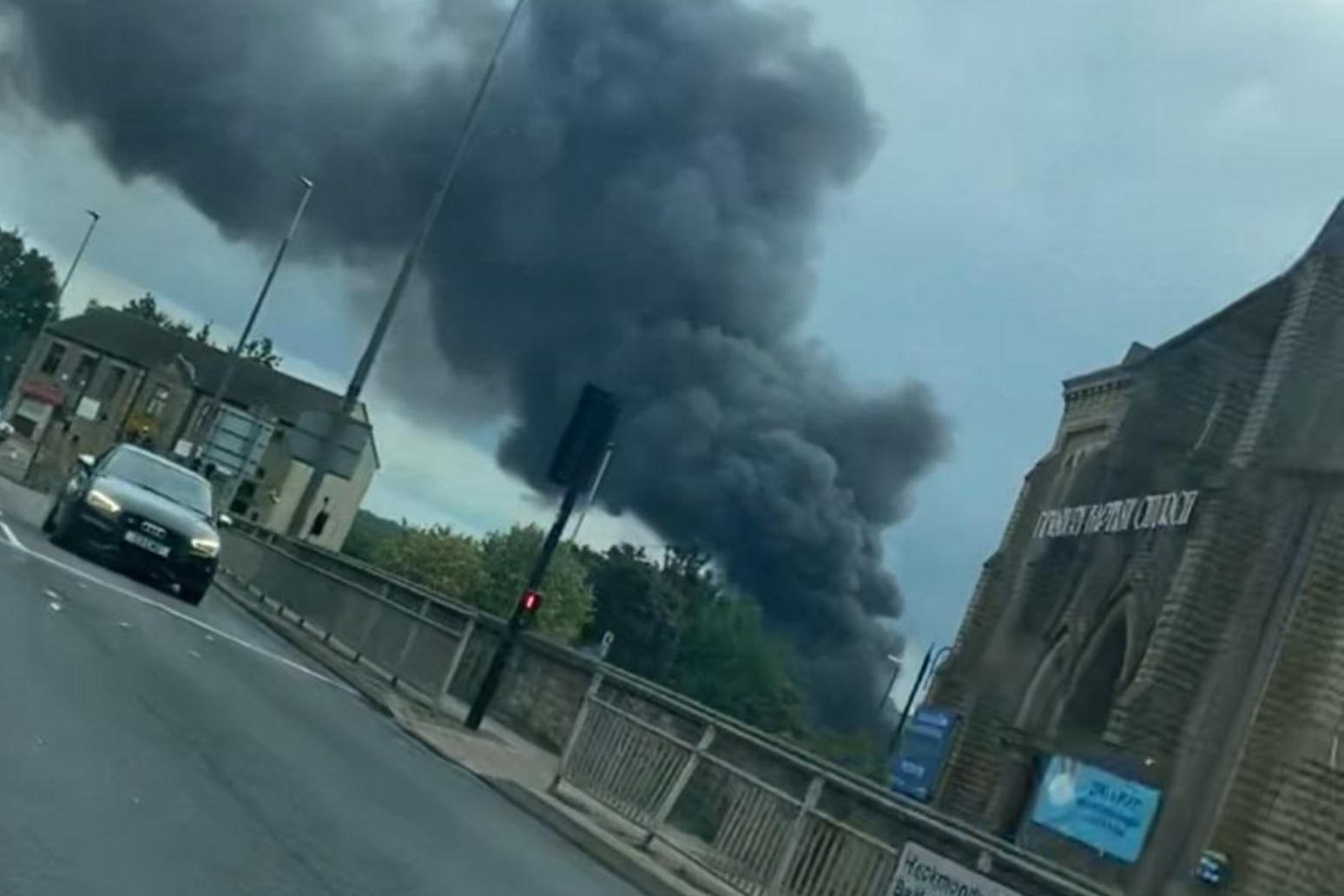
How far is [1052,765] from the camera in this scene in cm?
2352

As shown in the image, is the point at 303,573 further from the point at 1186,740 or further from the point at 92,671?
the point at 92,671

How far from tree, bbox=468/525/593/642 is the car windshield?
66.9ft

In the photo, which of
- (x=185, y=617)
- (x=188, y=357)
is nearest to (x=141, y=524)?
(x=185, y=617)

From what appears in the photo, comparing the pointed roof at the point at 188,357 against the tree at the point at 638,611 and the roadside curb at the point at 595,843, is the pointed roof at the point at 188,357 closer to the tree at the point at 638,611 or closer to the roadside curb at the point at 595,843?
the tree at the point at 638,611

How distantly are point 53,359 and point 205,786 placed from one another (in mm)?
100507

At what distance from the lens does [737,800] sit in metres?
12.8

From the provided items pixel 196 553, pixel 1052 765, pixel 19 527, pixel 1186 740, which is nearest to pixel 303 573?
pixel 19 527

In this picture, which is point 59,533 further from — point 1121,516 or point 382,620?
point 1121,516

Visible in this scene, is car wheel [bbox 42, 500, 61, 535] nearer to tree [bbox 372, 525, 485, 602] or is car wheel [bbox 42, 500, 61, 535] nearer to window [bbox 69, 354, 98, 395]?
tree [bbox 372, 525, 485, 602]

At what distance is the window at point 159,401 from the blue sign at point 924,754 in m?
71.9

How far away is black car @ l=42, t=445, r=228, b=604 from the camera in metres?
20.1

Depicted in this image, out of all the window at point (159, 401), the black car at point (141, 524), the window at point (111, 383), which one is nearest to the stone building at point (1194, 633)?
the black car at point (141, 524)

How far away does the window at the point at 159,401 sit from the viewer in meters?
95.2

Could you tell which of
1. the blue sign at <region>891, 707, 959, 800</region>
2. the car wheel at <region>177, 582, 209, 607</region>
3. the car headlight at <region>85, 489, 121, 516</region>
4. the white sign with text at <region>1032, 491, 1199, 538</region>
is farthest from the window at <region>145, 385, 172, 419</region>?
the car headlight at <region>85, 489, 121, 516</region>
